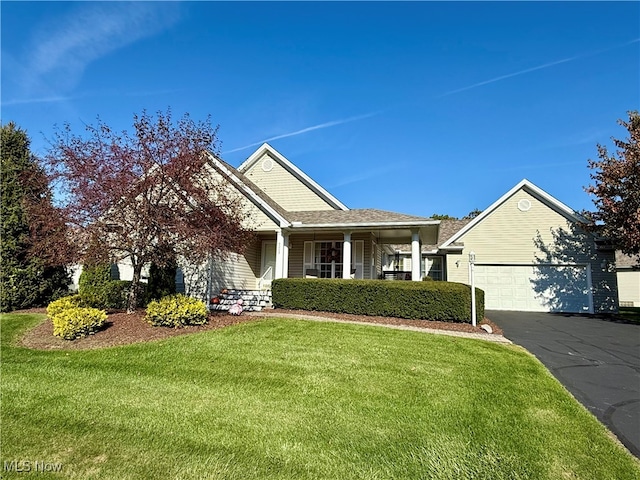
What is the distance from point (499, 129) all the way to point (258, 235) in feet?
37.0

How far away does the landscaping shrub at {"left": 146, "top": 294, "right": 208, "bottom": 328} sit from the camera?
9.02 meters

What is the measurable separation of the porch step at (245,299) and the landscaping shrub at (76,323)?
4976 mm

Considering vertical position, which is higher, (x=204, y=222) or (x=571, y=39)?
(x=571, y=39)

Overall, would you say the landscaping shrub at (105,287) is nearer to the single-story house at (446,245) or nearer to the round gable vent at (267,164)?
the single-story house at (446,245)

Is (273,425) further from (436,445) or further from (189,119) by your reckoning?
(189,119)

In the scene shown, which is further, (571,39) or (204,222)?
(571,39)

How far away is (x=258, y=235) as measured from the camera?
16.1 m

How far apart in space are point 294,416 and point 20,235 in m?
12.8

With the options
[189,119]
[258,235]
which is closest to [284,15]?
[189,119]

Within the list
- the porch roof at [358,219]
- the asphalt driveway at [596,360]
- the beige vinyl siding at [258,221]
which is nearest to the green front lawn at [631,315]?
the asphalt driveway at [596,360]

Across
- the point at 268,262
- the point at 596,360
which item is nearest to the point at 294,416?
the point at 596,360

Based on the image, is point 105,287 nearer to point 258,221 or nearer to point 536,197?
point 258,221

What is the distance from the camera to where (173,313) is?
905 centimetres

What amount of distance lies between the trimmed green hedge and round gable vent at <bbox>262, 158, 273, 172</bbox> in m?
8.61
